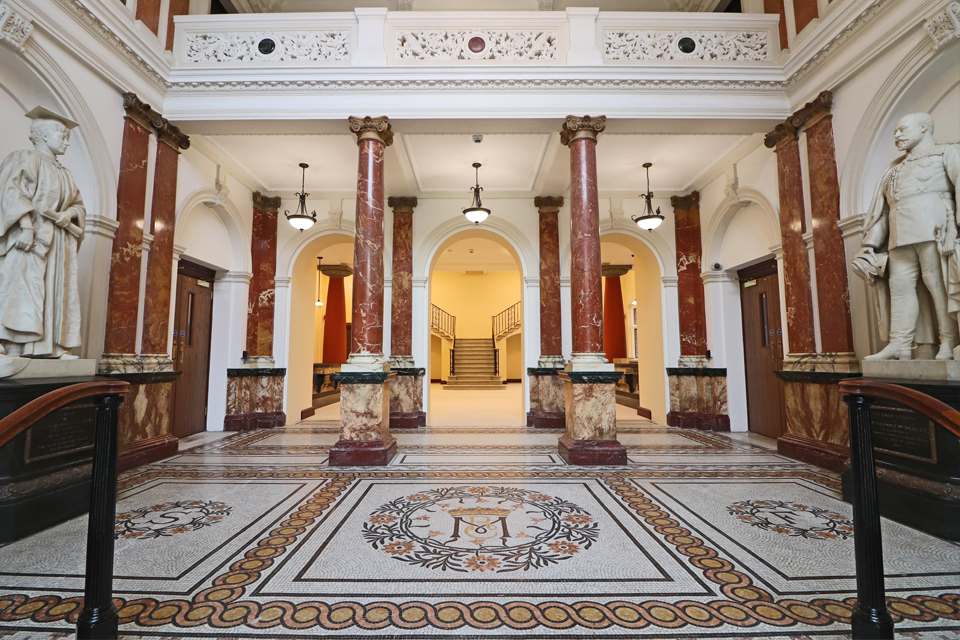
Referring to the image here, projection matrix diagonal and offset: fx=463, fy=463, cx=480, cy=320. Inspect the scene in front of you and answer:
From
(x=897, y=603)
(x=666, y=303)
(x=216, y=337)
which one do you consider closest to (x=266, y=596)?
(x=897, y=603)

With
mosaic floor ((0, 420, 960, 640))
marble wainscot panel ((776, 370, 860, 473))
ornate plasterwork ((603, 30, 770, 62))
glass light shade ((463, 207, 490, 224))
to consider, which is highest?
ornate plasterwork ((603, 30, 770, 62))

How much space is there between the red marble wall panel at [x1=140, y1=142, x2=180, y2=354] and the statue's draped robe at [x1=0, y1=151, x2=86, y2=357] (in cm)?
198

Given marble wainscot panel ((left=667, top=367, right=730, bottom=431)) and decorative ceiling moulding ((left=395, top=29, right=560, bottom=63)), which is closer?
decorative ceiling moulding ((left=395, top=29, right=560, bottom=63))

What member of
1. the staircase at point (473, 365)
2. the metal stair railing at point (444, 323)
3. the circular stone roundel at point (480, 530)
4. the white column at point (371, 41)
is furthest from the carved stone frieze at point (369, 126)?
the metal stair railing at point (444, 323)

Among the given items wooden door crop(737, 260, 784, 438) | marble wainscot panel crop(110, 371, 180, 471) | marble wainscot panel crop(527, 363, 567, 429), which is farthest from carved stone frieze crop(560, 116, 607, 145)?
marble wainscot panel crop(110, 371, 180, 471)

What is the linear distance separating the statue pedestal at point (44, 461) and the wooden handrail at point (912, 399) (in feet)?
15.0

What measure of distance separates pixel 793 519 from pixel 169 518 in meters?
4.70

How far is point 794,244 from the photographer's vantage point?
560 centimetres

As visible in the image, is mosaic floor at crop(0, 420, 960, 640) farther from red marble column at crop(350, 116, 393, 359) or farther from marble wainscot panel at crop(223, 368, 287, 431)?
marble wainscot panel at crop(223, 368, 287, 431)

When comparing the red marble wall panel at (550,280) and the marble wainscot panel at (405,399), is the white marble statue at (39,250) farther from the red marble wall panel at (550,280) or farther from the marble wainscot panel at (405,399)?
the red marble wall panel at (550,280)

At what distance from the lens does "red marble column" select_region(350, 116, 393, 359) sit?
5566mm

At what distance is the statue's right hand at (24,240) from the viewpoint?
3303 mm

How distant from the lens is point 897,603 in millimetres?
2285

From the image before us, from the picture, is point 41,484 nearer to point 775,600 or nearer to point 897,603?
point 775,600
